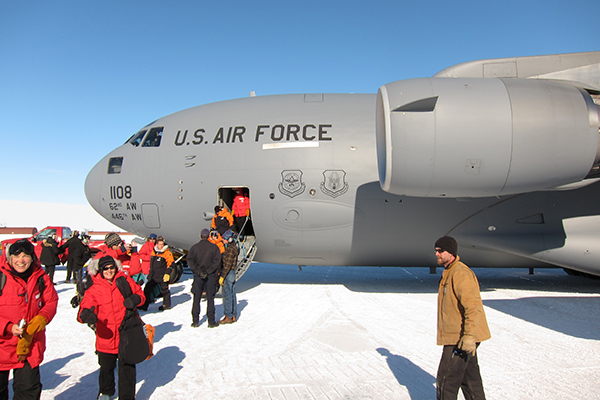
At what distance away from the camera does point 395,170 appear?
589 cm

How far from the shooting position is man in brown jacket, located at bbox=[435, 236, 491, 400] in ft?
8.98

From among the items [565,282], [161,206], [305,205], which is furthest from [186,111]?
[565,282]

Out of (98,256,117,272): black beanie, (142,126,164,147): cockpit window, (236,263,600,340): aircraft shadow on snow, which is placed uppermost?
(142,126,164,147): cockpit window

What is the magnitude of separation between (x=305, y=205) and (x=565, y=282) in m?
8.04

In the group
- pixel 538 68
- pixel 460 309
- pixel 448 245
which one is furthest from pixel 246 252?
pixel 538 68

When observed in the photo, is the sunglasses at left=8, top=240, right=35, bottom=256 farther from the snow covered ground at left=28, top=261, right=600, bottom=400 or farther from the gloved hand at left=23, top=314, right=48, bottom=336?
the snow covered ground at left=28, top=261, right=600, bottom=400

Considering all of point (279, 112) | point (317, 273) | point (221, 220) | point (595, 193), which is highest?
point (279, 112)

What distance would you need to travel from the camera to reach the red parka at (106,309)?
10.2ft

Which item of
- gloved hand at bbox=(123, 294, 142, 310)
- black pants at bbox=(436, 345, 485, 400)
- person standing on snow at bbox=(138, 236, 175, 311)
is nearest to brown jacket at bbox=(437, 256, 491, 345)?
black pants at bbox=(436, 345, 485, 400)

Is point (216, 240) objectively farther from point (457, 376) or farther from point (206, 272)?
point (457, 376)

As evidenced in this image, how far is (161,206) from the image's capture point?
895 cm

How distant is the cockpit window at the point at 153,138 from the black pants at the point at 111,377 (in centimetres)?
704

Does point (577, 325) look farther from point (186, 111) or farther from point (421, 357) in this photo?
point (186, 111)

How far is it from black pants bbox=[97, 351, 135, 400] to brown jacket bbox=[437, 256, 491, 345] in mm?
2732
